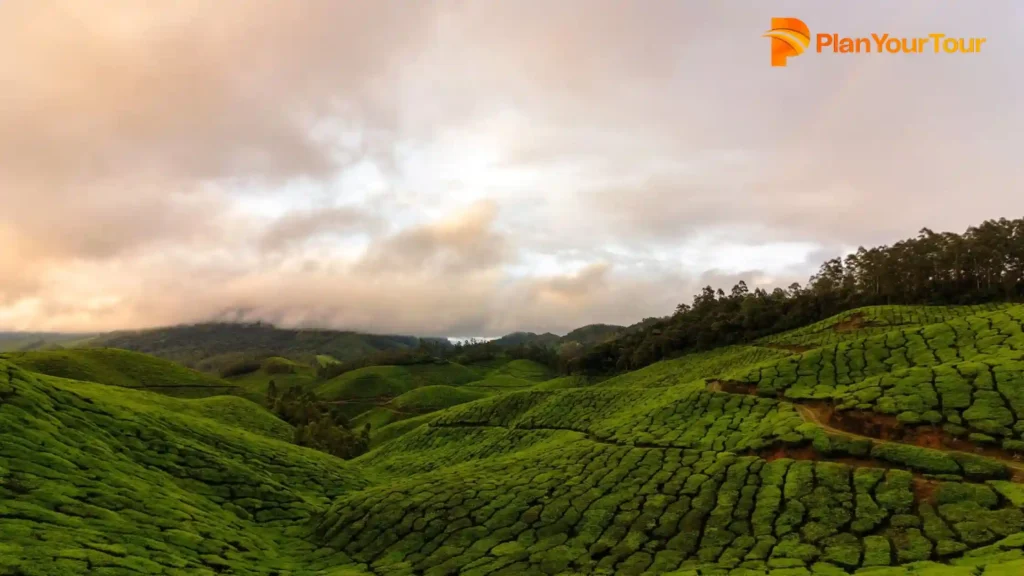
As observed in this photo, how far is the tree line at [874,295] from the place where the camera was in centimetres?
7925

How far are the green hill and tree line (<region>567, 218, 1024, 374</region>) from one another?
269 ft

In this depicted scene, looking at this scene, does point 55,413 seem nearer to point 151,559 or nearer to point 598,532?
point 151,559

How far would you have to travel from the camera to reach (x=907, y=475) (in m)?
23.8

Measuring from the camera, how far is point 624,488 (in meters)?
29.2

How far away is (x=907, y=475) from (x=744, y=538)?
8.59 metres

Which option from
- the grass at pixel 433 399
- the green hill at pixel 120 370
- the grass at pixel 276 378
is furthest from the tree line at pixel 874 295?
the grass at pixel 276 378

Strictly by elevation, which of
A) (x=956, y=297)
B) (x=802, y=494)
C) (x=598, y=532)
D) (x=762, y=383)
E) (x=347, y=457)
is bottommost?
(x=347, y=457)

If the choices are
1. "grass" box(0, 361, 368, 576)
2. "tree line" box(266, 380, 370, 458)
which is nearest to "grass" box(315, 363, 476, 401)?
"tree line" box(266, 380, 370, 458)

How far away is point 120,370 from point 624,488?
110m

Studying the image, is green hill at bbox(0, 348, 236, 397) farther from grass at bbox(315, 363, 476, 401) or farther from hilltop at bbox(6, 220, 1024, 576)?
hilltop at bbox(6, 220, 1024, 576)

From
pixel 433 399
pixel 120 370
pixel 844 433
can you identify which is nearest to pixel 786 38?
pixel 844 433

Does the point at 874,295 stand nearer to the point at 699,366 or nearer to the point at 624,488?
the point at 699,366

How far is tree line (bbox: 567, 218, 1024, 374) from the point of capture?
79.2 m

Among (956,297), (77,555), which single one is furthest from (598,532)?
(956,297)
